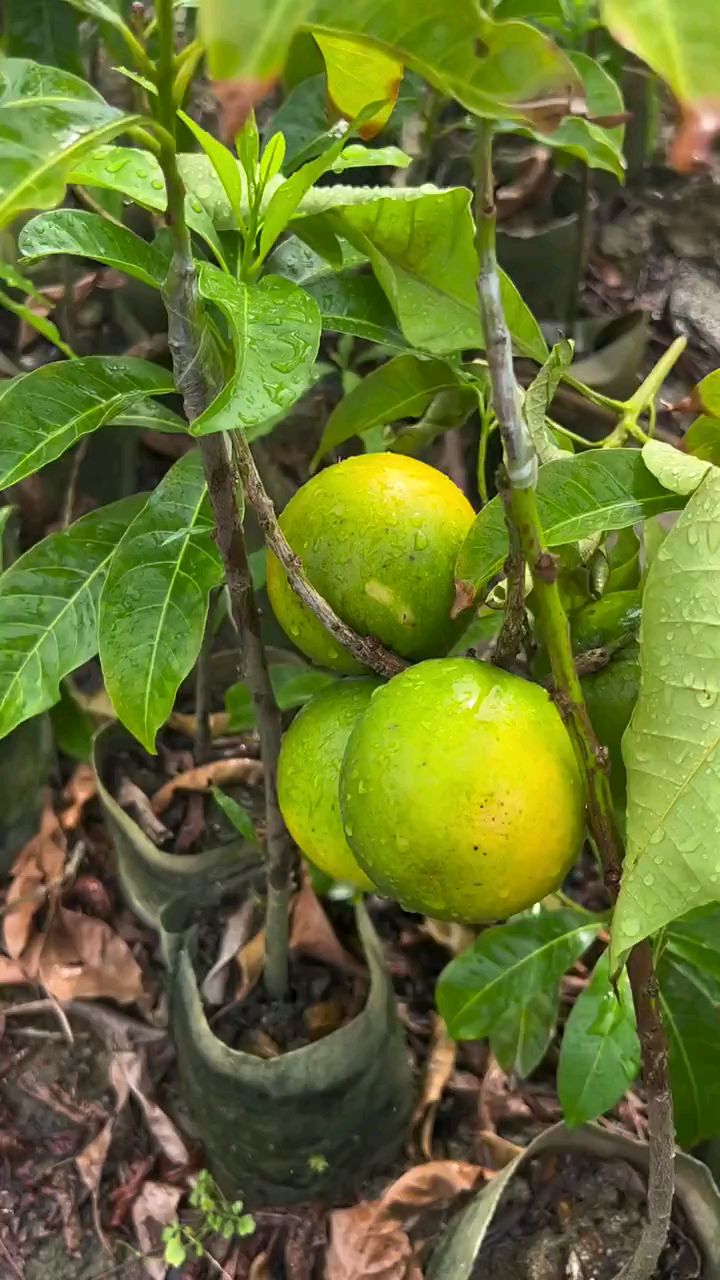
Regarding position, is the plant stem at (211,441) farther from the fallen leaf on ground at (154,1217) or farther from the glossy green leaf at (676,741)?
the fallen leaf on ground at (154,1217)

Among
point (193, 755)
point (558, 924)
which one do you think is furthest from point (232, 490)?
point (193, 755)

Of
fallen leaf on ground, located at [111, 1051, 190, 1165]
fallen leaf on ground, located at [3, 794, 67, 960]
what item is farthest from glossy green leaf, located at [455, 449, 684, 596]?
fallen leaf on ground, located at [3, 794, 67, 960]

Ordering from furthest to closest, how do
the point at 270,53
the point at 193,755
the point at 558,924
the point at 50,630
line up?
1. the point at 193,755
2. the point at 558,924
3. the point at 50,630
4. the point at 270,53

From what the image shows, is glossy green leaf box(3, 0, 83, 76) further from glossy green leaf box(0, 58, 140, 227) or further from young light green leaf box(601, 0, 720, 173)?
young light green leaf box(601, 0, 720, 173)

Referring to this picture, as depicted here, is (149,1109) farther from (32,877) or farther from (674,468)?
(674,468)

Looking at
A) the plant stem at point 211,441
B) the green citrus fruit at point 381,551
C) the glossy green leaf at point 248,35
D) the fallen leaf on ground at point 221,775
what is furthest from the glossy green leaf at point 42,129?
the fallen leaf on ground at point 221,775

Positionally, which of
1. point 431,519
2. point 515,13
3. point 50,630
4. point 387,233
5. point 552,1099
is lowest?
point 552,1099

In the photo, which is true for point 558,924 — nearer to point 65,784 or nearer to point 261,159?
point 261,159

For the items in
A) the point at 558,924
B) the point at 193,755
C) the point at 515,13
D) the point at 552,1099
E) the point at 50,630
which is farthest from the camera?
the point at 193,755
